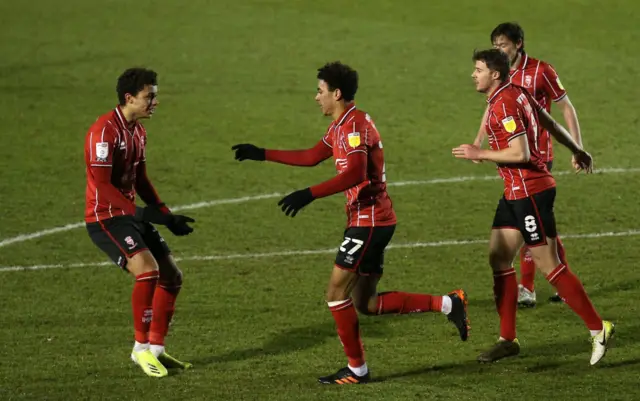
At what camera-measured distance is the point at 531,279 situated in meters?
11.4

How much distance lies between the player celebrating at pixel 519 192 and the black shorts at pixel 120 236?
236cm

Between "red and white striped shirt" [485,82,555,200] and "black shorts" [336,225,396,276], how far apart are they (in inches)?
40.9

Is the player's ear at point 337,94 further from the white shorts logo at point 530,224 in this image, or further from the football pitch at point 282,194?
the football pitch at point 282,194

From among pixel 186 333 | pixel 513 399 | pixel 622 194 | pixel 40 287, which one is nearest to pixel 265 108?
pixel 622 194

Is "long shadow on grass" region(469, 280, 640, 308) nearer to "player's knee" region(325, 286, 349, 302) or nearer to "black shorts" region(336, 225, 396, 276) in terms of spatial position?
"black shorts" region(336, 225, 396, 276)

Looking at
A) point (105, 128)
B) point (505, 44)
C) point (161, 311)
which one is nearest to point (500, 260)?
point (505, 44)

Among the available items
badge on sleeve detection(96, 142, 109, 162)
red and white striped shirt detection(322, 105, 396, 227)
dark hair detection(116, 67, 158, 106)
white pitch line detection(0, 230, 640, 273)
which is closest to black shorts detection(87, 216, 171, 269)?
badge on sleeve detection(96, 142, 109, 162)

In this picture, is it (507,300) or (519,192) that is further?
(507,300)

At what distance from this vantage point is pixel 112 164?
960 centimetres

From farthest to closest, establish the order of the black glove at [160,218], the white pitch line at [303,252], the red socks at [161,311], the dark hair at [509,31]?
the white pitch line at [303,252]
the dark hair at [509,31]
the red socks at [161,311]
the black glove at [160,218]

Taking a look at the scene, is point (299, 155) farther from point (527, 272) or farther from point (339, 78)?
point (527, 272)

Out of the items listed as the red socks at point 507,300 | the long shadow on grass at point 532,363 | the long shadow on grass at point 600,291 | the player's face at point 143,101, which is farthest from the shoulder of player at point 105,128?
the long shadow on grass at point 600,291

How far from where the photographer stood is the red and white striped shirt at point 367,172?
9133 mm

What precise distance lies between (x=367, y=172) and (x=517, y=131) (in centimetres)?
110
